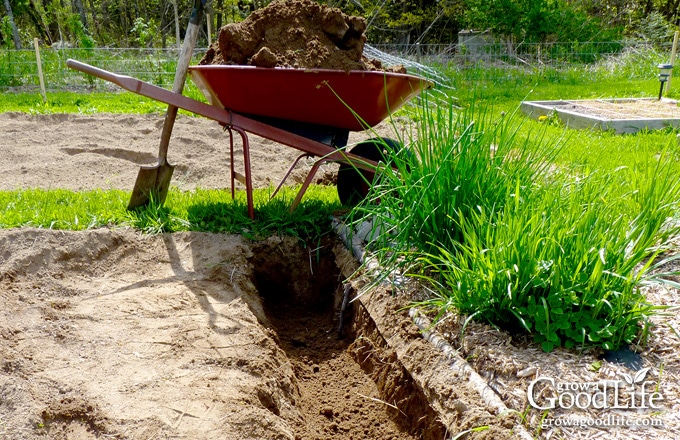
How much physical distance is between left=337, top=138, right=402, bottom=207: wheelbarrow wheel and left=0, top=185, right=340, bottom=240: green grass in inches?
4.5

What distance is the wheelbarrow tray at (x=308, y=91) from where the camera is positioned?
3.23 meters

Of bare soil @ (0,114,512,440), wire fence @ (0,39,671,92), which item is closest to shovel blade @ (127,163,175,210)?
bare soil @ (0,114,512,440)

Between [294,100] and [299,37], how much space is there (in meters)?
0.38

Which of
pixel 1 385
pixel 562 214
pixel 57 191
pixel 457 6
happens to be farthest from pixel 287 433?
pixel 457 6

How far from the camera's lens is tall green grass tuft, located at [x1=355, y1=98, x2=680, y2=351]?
2000 mm

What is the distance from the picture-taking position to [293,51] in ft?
11.0

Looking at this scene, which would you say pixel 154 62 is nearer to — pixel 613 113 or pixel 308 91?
pixel 613 113

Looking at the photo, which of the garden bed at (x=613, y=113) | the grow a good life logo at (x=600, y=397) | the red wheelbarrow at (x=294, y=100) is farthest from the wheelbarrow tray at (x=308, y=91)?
the garden bed at (x=613, y=113)

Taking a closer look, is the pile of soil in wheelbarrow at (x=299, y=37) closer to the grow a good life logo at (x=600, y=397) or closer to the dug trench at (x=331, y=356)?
the dug trench at (x=331, y=356)

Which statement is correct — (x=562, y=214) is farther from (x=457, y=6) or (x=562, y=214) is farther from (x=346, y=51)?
(x=457, y=6)

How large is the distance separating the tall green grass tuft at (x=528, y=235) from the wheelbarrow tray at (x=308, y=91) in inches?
25.0

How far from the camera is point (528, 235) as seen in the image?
210 cm

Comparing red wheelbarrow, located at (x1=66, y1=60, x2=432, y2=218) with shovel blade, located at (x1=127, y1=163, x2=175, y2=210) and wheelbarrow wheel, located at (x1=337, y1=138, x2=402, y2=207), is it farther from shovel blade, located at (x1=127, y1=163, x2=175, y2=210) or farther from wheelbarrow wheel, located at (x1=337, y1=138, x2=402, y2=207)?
shovel blade, located at (x1=127, y1=163, x2=175, y2=210)

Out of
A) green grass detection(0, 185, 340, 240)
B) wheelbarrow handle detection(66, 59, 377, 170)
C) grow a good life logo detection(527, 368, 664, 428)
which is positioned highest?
wheelbarrow handle detection(66, 59, 377, 170)
